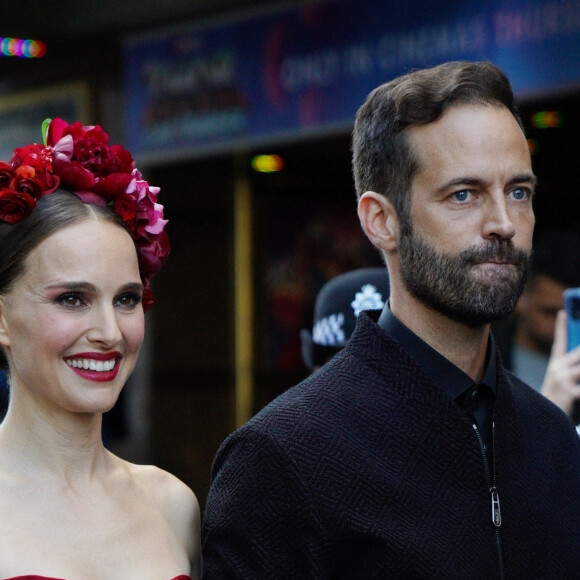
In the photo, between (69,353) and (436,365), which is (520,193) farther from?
(69,353)

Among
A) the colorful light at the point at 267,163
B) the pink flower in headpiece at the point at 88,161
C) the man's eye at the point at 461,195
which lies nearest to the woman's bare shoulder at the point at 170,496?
the pink flower in headpiece at the point at 88,161

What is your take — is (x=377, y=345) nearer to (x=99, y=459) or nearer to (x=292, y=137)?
(x=99, y=459)

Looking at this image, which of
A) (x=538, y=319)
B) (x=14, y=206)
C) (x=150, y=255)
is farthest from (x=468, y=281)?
(x=538, y=319)

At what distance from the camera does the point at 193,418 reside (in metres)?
8.13

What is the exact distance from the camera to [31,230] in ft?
8.04

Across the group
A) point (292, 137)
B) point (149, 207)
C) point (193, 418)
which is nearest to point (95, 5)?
point (292, 137)

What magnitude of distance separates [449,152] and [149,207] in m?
0.70

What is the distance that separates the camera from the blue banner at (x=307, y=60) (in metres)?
4.99

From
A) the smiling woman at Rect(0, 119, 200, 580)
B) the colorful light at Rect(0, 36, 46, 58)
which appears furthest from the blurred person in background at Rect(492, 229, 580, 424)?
the colorful light at Rect(0, 36, 46, 58)

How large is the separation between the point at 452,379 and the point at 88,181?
0.90 m

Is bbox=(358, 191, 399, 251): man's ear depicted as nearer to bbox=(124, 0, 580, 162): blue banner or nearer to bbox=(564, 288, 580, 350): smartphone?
bbox=(564, 288, 580, 350): smartphone

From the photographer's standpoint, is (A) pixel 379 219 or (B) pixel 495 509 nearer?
(B) pixel 495 509

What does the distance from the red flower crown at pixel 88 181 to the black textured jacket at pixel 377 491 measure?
51 cm

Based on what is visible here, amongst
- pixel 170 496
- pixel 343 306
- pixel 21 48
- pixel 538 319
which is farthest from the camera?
pixel 21 48
